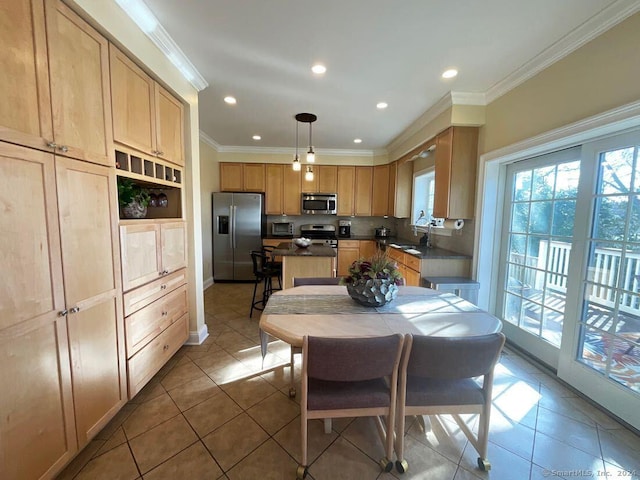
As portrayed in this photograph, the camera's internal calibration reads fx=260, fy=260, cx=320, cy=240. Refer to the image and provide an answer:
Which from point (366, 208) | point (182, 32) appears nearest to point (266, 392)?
point (182, 32)

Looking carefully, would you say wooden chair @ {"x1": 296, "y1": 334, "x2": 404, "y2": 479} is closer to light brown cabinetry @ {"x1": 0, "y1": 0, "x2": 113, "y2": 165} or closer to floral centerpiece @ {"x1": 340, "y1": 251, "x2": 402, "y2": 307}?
floral centerpiece @ {"x1": 340, "y1": 251, "x2": 402, "y2": 307}

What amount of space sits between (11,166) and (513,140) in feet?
11.1

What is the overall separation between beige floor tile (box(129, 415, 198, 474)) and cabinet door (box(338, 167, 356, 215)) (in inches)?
170

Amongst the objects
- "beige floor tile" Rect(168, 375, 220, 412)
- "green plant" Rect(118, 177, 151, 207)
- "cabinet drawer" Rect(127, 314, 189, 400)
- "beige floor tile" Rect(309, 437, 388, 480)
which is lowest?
"beige floor tile" Rect(168, 375, 220, 412)

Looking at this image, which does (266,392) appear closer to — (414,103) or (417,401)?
(417,401)

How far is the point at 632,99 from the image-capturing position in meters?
1.54

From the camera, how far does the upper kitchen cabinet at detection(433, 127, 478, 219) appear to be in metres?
2.90

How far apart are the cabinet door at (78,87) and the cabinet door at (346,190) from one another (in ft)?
13.5

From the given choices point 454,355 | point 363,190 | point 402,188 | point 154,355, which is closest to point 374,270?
point 454,355

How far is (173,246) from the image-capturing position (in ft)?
7.42

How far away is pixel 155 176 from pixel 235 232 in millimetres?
2764

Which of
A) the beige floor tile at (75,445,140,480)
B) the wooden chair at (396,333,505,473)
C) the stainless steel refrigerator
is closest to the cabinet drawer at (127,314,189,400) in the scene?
the beige floor tile at (75,445,140,480)

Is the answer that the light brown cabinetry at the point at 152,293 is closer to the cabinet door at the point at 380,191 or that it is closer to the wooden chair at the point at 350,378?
the wooden chair at the point at 350,378

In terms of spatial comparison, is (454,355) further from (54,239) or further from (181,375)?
(181,375)
